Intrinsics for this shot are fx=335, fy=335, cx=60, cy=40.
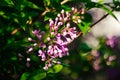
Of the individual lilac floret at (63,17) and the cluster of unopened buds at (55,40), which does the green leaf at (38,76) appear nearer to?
the cluster of unopened buds at (55,40)

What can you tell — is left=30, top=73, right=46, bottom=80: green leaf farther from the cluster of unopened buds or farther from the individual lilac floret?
the individual lilac floret

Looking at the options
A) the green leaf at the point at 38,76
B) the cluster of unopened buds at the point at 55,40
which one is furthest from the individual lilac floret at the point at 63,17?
the green leaf at the point at 38,76

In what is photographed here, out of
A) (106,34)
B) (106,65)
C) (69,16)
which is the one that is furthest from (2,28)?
(106,34)

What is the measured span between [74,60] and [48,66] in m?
1.97

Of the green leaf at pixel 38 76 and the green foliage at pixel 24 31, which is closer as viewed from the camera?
the green foliage at pixel 24 31

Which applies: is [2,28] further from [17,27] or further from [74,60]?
[74,60]

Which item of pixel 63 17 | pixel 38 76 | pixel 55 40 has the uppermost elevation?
pixel 63 17

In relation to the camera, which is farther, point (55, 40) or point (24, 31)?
point (24, 31)

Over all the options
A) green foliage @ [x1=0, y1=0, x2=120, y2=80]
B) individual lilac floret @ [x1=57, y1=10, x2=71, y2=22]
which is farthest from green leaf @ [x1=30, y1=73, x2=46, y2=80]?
individual lilac floret @ [x1=57, y1=10, x2=71, y2=22]

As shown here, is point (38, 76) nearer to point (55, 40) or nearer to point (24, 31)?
point (55, 40)

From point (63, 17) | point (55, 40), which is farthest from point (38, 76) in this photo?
point (63, 17)

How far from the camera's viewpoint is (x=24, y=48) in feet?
7.87

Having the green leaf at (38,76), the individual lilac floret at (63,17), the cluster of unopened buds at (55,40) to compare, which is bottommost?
the green leaf at (38,76)

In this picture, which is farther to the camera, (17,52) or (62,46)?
(17,52)
